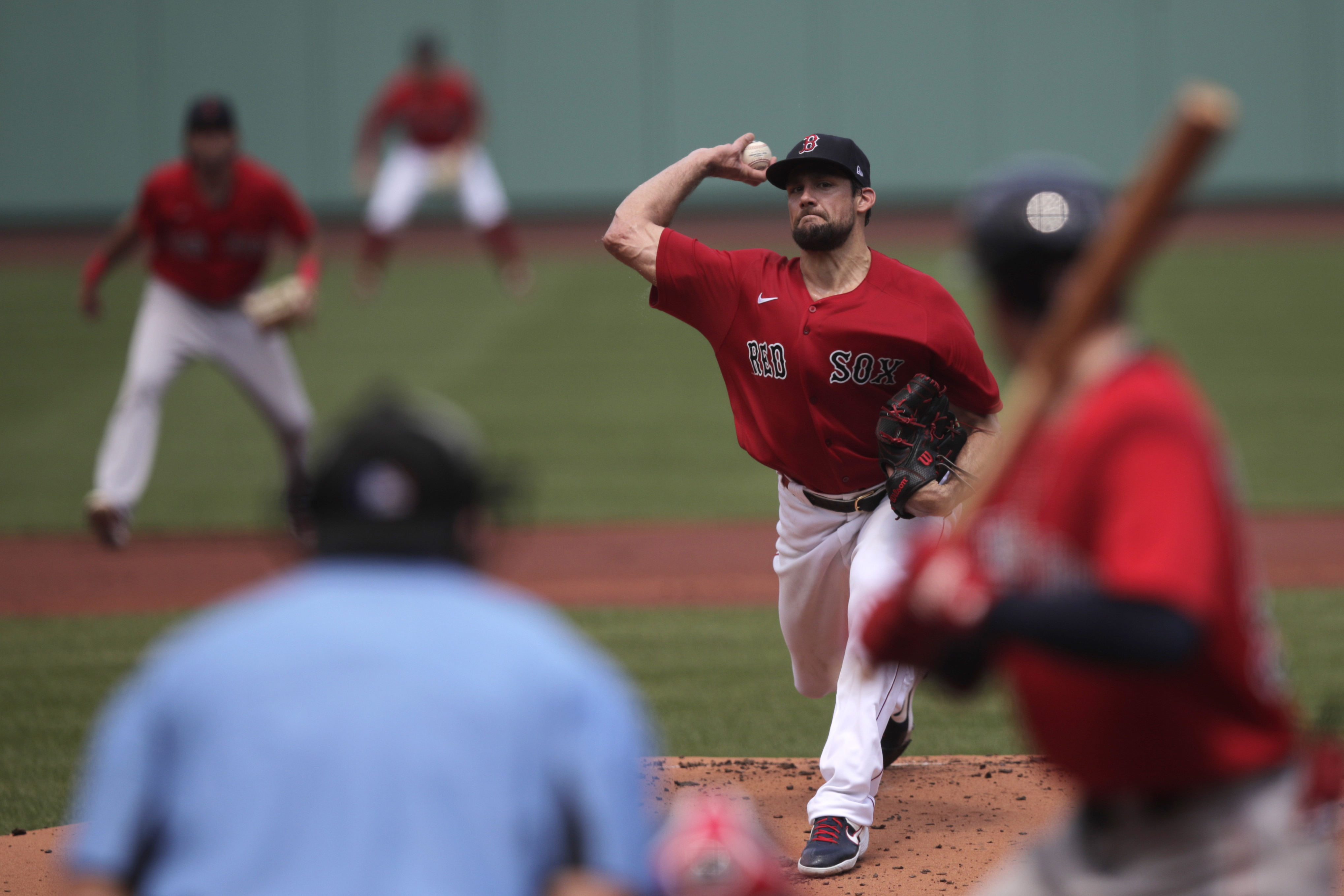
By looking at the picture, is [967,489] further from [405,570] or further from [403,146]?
[403,146]

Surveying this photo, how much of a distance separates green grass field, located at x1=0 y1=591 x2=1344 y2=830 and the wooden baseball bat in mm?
3270

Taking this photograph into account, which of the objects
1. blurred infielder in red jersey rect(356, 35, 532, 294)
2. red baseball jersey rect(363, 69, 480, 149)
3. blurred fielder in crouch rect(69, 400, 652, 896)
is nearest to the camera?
blurred fielder in crouch rect(69, 400, 652, 896)

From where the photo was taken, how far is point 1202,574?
7.07ft

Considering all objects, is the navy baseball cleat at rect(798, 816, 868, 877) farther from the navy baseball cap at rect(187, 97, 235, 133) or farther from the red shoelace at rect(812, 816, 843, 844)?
Result: the navy baseball cap at rect(187, 97, 235, 133)

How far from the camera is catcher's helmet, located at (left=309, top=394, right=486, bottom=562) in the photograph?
2.11 meters

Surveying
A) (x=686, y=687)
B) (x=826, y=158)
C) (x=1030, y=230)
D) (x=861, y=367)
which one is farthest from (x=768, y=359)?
(x=1030, y=230)

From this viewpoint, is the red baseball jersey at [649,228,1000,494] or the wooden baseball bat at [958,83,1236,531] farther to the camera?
the red baseball jersey at [649,228,1000,494]

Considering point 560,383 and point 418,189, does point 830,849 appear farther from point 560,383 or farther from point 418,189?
point 418,189

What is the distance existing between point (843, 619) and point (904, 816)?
0.73 meters

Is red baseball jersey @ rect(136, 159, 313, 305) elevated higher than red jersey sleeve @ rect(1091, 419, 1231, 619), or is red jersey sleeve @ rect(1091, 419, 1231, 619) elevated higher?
red jersey sleeve @ rect(1091, 419, 1231, 619)

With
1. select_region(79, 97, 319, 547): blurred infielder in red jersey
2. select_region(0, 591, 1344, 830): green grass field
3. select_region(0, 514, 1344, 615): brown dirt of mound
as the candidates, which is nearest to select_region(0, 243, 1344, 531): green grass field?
select_region(0, 514, 1344, 615): brown dirt of mound

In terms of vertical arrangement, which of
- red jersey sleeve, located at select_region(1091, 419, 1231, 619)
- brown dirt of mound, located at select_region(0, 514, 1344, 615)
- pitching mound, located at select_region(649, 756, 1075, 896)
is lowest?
brown dirt of mound, located at select_region(0, 514, 1344, 615)

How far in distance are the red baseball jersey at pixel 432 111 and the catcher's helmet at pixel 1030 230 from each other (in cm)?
1847

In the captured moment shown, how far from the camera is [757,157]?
18.1 ft
